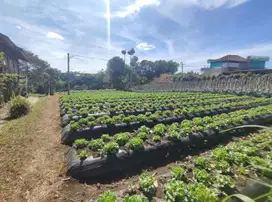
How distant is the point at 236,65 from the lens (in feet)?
125

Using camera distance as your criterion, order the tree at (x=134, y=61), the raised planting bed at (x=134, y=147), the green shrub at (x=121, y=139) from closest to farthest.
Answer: the raised planting bed at (x=134, y=147), the green shrub at (x=121, y=139), the tree at (x=134, y=61)

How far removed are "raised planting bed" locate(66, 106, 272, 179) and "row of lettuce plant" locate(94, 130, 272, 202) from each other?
108cm

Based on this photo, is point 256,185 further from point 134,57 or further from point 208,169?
point 134,57

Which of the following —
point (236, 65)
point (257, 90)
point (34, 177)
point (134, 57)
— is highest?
point (134, 57)

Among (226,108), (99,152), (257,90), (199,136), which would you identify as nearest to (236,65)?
(257,90)

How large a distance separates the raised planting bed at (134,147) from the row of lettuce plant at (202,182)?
3.55 feet

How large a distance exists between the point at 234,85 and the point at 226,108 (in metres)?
13.4

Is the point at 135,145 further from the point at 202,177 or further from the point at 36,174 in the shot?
the point at 36,174

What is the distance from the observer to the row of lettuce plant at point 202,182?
2.22 meters

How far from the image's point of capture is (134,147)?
4.00m

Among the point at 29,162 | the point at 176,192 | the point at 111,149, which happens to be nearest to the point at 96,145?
the point at 111,149

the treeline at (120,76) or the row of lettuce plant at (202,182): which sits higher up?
the treeline at (120,76)

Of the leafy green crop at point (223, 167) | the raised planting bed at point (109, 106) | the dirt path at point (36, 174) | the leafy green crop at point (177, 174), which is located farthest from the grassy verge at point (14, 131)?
the leafy green crop at point (223, 167)

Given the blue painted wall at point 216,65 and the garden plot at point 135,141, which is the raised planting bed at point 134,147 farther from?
the blue painted wall at point 216,65
